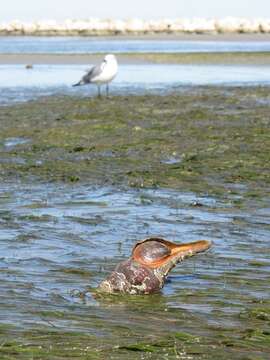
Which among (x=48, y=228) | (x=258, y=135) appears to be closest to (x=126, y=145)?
(x=258, y=135)

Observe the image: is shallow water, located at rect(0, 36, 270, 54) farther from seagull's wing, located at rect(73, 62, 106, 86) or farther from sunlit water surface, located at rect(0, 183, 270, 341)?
sunlit water surface, located at rect(0, 183, 270, 341)

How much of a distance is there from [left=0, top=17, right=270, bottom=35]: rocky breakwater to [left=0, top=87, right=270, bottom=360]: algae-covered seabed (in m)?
62.4

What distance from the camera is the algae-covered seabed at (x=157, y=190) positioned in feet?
17.9

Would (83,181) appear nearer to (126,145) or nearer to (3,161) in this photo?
(3,161)

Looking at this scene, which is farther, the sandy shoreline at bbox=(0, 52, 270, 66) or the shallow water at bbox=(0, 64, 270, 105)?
the sandy shoreline at bbox=(0, 52, 270, 66)

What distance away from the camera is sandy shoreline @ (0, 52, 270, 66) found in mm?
36562

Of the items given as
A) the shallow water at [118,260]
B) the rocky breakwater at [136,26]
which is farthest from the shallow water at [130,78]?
the rocky breakwater at [136,26]

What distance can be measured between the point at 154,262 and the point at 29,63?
105ft

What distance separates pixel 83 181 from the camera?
10938 mm

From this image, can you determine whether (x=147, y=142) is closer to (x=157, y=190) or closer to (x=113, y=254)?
(x=157, y=190)

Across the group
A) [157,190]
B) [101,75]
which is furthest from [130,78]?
[157,190]

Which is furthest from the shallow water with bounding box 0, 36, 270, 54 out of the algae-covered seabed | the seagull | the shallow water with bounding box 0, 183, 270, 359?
Answer: the shallow water with bounding box 0, 183, 270, 359

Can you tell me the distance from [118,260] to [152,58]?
106 ft

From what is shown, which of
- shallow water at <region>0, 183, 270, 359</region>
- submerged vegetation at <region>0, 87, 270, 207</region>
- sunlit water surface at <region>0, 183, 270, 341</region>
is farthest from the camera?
submerged vegetation at <region>0, 87, 270, 207</region>
